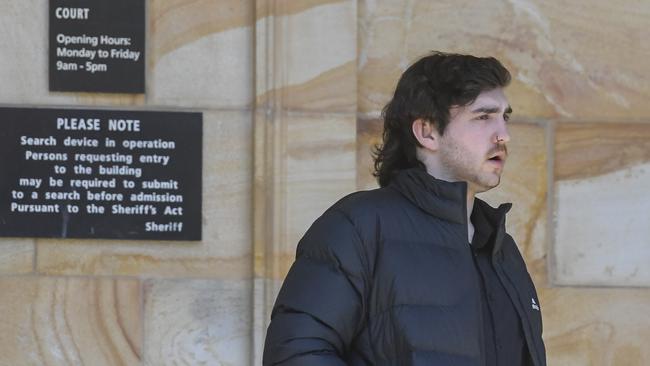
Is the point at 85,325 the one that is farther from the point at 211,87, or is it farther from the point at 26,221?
the point at 211,87

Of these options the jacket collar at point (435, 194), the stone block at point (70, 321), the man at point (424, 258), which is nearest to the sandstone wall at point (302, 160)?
the stone block at point (70, 321)

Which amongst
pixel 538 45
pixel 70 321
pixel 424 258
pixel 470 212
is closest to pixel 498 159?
pixel 470 212

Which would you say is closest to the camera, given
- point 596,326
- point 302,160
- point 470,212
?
point 470,212

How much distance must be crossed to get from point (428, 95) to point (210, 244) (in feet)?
6.80

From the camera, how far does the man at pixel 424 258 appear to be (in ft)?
9.59

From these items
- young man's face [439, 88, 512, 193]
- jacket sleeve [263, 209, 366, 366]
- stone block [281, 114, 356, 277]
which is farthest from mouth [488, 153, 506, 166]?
stone block [281, 114, 356, 277]

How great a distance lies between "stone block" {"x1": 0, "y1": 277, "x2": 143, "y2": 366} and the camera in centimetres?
509

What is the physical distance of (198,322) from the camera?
5.11 meters

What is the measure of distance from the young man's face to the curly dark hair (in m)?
0.02

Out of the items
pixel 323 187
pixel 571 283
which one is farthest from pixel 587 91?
pixel 323 187

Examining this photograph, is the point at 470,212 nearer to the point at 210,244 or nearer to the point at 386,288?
the point at 386,288

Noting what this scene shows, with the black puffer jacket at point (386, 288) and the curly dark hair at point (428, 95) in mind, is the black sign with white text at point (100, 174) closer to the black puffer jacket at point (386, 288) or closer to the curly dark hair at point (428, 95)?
the curly dark hair at point (428, 95)

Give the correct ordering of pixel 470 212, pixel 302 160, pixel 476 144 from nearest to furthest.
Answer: pixel 476 144 → pixel 470 212 → pixel 302 160

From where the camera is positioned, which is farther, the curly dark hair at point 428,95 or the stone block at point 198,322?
the stone block at point 198,322
